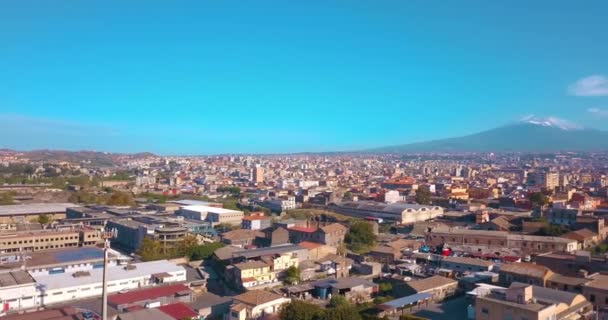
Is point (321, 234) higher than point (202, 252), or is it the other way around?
point (321, 234)

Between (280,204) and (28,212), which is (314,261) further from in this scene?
(28,212)

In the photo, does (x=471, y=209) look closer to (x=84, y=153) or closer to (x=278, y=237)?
(x=278, y=237)

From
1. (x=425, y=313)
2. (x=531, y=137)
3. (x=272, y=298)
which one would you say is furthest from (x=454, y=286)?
Answer: (x=531, y=137)


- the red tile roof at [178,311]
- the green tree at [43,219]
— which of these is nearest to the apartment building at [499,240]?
the red tile roof at [178,311]

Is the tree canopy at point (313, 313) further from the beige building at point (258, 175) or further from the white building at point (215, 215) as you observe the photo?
the beige building at point (258, 175)

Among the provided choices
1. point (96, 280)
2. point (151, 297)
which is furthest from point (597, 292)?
point (96, 280)

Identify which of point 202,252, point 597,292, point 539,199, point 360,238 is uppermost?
point 539,199
